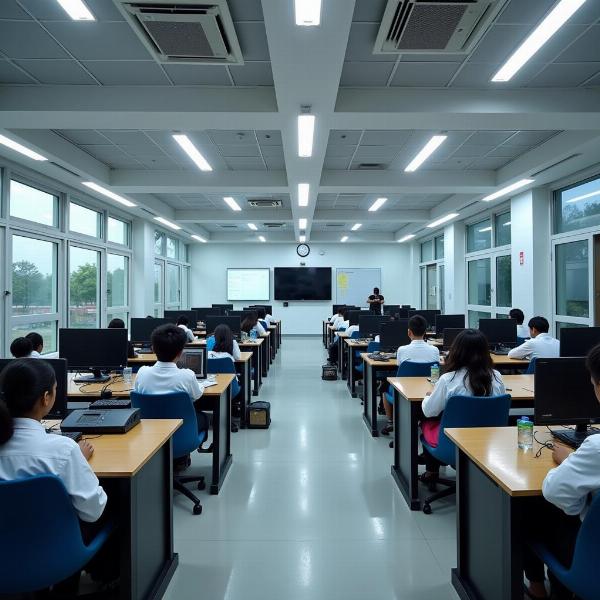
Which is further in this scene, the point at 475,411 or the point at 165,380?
the point at 165,380

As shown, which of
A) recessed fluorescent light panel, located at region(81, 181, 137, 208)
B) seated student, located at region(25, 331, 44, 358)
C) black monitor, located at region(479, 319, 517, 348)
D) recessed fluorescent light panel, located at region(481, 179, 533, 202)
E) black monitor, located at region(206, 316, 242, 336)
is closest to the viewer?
seated student, located at region(25, 331, 44, 358)

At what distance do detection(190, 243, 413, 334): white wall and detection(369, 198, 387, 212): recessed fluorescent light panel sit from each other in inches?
174

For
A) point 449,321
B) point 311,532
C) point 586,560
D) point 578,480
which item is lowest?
point 311,532

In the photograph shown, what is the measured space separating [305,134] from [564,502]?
4106 mm

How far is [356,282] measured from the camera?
562 inches

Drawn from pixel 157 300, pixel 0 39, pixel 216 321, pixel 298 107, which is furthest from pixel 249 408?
pixel 157 300

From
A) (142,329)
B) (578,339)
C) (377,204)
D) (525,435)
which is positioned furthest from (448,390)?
(377,204)

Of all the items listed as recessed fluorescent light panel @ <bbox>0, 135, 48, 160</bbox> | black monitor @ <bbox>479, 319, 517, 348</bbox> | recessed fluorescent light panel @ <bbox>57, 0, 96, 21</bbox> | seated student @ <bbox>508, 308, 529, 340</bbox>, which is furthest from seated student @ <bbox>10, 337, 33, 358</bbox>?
seated student @ <bbox>508, 308, 529, 340</bbox>

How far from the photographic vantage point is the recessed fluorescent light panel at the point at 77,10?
9.21 feet

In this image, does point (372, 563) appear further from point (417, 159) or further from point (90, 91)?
point (417, 159)

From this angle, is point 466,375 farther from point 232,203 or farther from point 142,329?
point 232,203

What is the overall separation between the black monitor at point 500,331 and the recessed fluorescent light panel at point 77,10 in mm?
5312

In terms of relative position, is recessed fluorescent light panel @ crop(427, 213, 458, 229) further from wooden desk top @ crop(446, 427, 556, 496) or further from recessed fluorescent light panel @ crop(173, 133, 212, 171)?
wooden desk top @ crop(446, 427, 556, 496)

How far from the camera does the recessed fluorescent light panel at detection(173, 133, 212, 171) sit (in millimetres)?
5238
